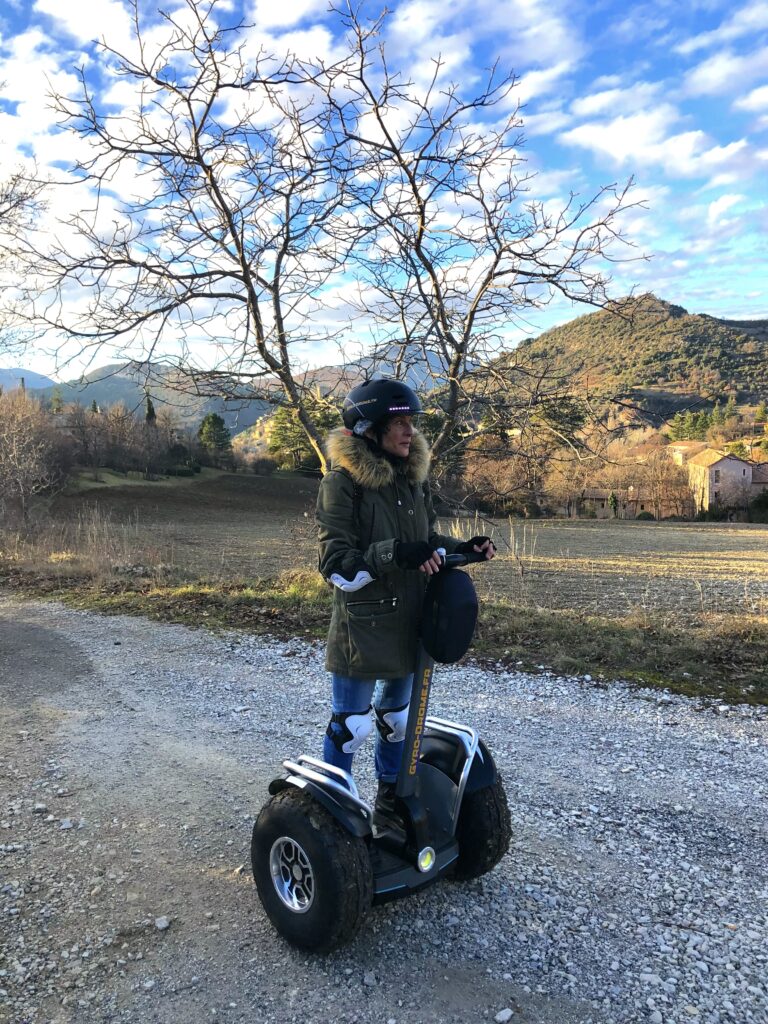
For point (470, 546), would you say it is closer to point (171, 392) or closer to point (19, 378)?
point (171, 392)

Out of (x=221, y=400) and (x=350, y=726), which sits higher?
(x=221, y=400)

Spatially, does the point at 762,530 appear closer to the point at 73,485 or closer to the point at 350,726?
the point at 73,485

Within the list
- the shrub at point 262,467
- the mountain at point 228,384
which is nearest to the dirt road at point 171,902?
the mountain at point 228,384

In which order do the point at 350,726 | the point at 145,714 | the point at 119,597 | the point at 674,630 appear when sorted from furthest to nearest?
the point at 119,597 < the point at 674,630 < the point at 145,714 < the point at 350,726

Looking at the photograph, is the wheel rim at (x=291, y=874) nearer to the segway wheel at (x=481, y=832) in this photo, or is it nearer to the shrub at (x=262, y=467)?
the segway wheel at (x=481, y=832)

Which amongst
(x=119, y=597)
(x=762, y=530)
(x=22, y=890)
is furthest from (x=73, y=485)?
(x=762, y=530)

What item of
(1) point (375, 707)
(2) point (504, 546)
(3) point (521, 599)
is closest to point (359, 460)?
(1) point (375, 707)

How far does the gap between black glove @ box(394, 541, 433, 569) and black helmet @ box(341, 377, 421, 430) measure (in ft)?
2.09

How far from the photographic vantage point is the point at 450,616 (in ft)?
8.66

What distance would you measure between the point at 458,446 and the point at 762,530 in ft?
189

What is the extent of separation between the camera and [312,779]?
109 inches

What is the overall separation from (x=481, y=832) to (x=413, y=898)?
0.45 meters

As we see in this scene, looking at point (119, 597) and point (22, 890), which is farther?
point (119, 597)

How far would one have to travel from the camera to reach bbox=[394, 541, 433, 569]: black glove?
249 cm
